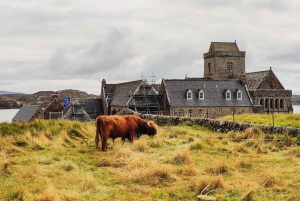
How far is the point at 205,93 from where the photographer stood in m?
55.0

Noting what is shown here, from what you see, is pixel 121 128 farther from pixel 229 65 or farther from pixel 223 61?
pixel 229 65

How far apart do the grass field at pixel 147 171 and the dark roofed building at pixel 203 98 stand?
36717 millimetres

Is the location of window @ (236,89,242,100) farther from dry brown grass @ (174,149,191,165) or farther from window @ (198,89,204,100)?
dry brown grass @ (174,149,191,165)

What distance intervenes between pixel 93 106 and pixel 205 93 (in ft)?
69.0

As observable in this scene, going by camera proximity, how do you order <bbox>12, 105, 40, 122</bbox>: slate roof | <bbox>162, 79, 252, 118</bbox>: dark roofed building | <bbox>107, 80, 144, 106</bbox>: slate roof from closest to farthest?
<bbox>162, 79, 252, 118</bbox>: dark roofed building < <bbox>107, 80, 144, 106</bbox>: slate roof < <bbox>12, 105, 40, 122</bbox>: slate roof

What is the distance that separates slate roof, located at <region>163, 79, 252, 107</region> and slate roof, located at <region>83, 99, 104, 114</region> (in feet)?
52.3

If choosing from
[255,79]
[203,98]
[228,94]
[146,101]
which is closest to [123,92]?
[146,101]

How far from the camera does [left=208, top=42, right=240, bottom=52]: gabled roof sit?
83456 millimetres

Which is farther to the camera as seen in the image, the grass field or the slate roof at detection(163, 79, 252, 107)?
the slate roof at detection(163, 79, 252, 107)

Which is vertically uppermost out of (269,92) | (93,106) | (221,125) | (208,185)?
(269,92)

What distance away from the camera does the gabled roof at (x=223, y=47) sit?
83.5 m

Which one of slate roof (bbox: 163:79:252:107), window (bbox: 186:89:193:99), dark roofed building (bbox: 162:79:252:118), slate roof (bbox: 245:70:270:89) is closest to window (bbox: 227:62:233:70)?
slate roof (bbox: 245:70:270:89)

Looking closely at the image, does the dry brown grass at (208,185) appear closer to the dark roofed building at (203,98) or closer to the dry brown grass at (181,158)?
the dry brown grass at (181,158)

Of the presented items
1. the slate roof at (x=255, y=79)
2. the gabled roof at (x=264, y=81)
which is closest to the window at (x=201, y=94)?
the gabled roof at (x=264, y=81)
